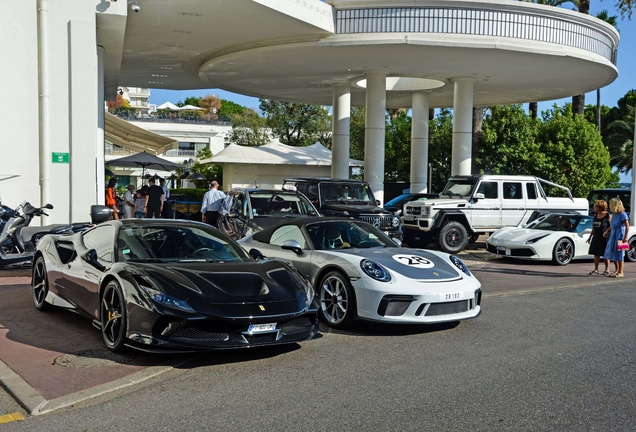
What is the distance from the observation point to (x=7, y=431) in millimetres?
4672

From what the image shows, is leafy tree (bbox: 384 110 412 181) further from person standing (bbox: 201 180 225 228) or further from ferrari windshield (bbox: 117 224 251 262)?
ferrari windshield (bbox: 117 224 251 262)

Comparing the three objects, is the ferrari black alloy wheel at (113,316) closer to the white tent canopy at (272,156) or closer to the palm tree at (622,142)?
the white tent canopy at (272,156)

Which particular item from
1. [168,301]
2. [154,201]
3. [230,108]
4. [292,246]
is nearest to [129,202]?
[154,201]

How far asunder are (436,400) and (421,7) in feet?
55.3

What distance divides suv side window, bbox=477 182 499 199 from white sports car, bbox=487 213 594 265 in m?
1.86

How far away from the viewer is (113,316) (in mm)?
6617

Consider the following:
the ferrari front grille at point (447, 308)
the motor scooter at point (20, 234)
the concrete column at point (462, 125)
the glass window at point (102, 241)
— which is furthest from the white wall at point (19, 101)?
the concrete column at point (462, 125)

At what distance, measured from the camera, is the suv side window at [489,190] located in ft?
61.9

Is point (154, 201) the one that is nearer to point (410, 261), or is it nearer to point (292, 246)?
point (292, 246)

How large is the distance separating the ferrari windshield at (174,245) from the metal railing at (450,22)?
45.9ft

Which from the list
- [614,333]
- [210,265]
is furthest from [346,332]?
[614,333]

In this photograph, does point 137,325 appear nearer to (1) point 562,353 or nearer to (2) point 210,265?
(2) point 210,265

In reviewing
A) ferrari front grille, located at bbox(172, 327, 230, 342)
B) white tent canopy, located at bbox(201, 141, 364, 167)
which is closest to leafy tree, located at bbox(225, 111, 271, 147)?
white tent canopy, located at bbox(201, 141, 364, 167)

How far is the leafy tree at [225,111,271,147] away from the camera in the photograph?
5291cm
